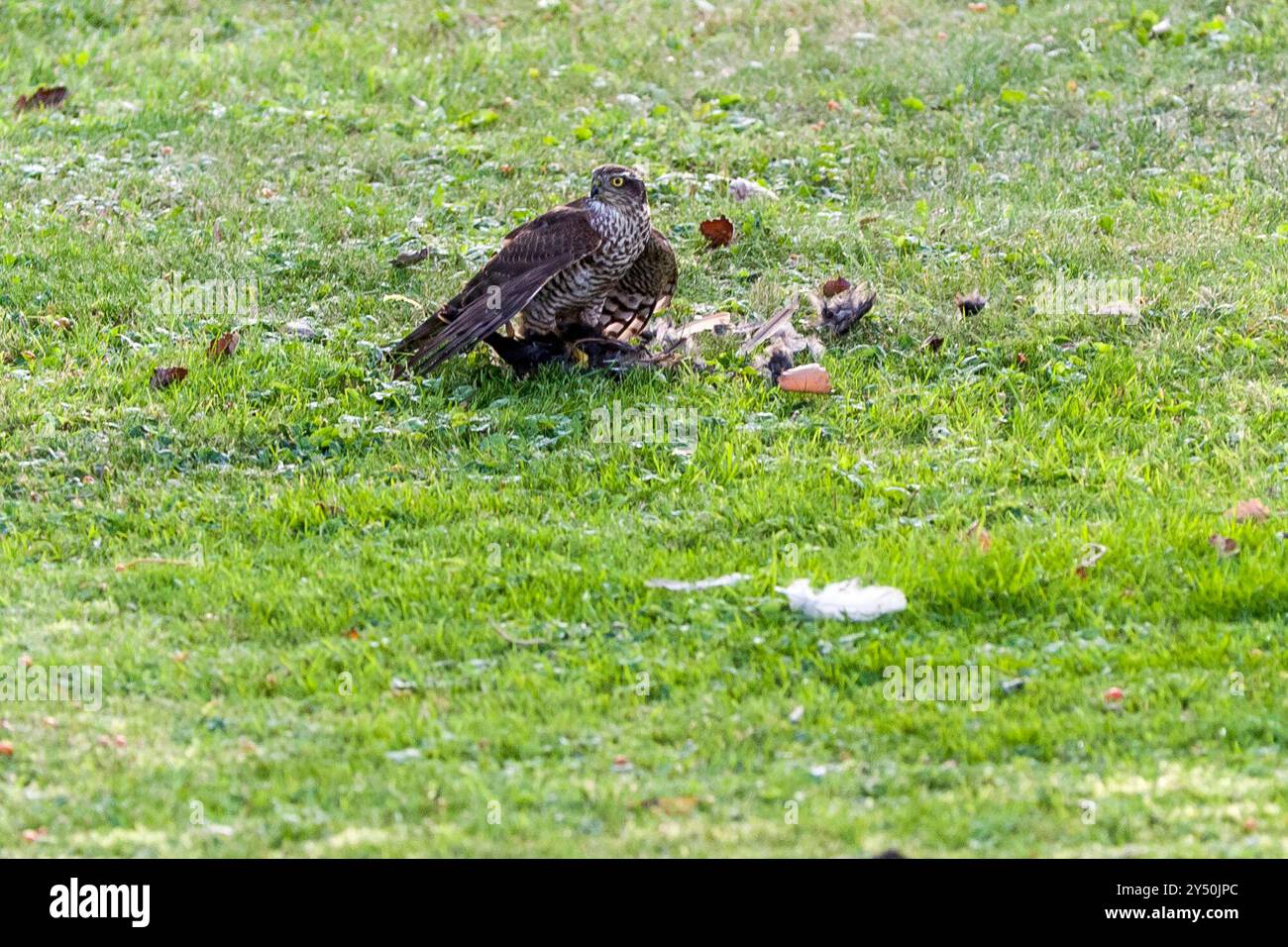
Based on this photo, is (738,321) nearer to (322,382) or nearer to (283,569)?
(322,382)

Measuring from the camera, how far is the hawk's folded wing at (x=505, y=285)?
31.3 ft

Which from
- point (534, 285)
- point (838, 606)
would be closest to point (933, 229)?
point (534, 285)

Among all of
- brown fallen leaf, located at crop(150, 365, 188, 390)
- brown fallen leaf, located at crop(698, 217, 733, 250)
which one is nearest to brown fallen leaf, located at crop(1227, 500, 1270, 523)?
brown fallen leaf, located at crop(698, 217, 733, 250)

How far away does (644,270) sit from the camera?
33.3ft

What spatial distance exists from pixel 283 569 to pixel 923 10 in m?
11.7

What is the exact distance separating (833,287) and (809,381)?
4.32 ft

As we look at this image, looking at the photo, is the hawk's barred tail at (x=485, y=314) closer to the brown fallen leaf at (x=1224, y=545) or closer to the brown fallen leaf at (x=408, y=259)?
the brown fallen leaf at (x=408, y=259)

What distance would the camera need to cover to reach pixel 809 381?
9.55 metres

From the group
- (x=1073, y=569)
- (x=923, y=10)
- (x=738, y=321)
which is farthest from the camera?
(x=923, y=10)

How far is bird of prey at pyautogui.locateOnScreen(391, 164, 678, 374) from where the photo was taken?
31.5ft

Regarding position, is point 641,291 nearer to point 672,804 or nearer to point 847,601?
point 847,601

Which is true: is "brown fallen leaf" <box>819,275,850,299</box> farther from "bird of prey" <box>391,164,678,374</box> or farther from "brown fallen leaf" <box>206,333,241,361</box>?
"brown fallen leaf" <box>206,333,241,361</box>

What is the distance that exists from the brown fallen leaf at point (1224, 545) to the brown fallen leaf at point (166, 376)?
5600 millimetres

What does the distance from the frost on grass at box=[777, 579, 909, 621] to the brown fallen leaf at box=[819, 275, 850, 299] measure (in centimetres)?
383
